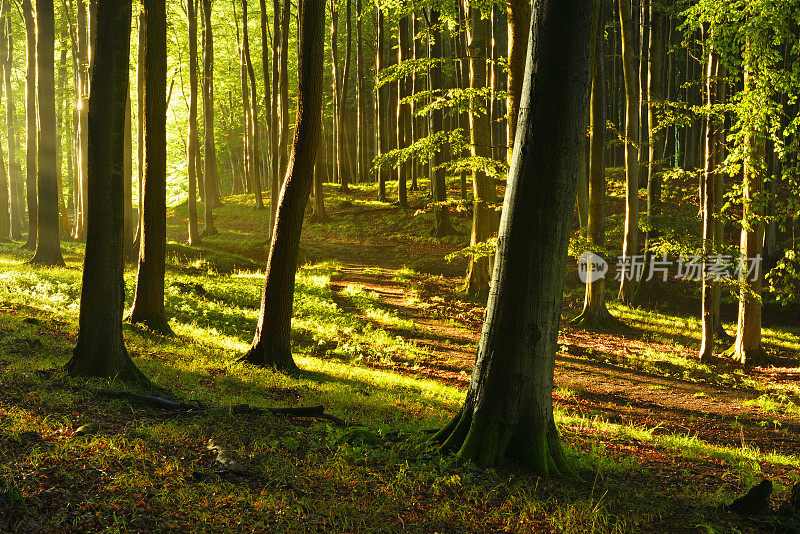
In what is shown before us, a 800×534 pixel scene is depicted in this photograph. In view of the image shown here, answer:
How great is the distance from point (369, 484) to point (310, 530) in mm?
939

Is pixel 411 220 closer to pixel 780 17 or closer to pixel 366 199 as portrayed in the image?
pixel 366 199

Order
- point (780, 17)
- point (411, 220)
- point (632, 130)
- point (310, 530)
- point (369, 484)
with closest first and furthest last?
point (310, 530), point (369, 484), point (780, 17), point (632, 130), point (411, 220)

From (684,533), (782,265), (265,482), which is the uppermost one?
(782,265)

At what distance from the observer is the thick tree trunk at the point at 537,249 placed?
205 inches

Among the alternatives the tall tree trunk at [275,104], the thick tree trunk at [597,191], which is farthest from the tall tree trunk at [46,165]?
the thick tree trunk at [597,191]

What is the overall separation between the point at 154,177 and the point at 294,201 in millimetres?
3152

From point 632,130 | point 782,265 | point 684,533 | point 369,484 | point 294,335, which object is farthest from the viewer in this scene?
point 632,130

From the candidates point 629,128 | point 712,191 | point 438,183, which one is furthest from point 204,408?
point 438,183

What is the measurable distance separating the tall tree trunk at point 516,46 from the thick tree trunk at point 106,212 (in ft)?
28.9

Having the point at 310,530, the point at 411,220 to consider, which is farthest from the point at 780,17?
the point at 411,220

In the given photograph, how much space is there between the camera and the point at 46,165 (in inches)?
725

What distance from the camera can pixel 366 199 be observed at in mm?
34562

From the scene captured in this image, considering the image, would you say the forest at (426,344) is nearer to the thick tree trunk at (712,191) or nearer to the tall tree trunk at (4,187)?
the thick tree trunk at (712,191)

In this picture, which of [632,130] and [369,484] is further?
[632,130]
